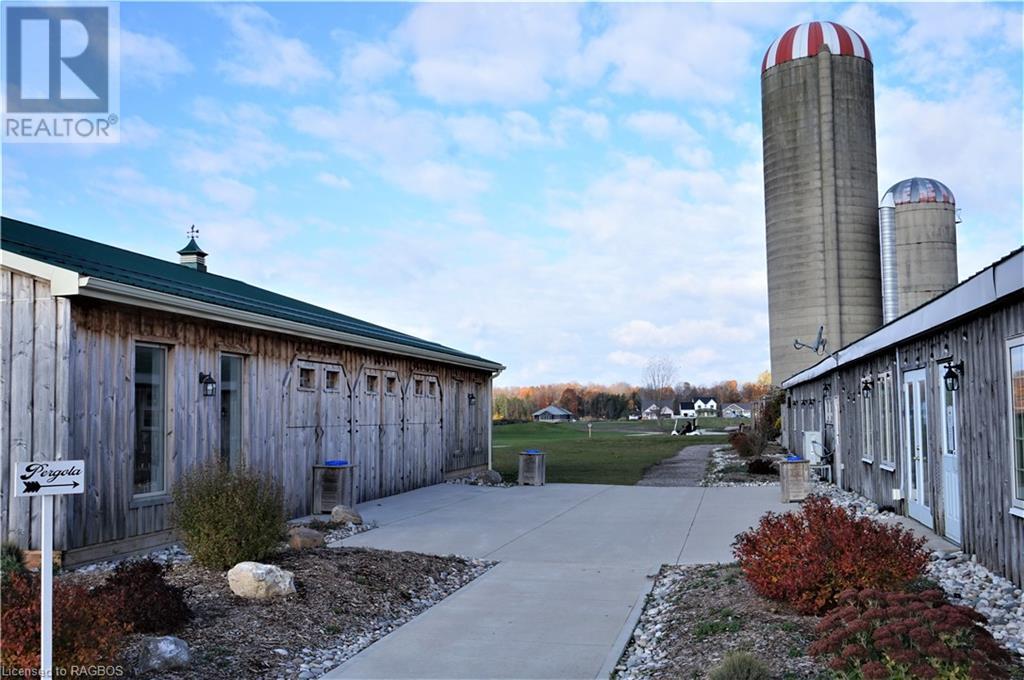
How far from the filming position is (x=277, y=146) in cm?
1468

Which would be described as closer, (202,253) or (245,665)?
(245,665)

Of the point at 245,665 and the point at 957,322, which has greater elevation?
the point at 957,322

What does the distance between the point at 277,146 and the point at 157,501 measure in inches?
266

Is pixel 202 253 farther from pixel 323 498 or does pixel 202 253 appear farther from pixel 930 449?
pixel 930 449

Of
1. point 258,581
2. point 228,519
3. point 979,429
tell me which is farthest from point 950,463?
point 228,519

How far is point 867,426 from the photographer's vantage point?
14.9 m

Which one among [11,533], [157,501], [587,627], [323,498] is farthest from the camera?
[323,498]

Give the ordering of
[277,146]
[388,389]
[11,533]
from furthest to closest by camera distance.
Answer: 1. [388,389]
2. [277,146]
3. [11,533]

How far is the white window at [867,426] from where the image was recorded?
1446 centimetres

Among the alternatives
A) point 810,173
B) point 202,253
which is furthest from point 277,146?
point 810,173

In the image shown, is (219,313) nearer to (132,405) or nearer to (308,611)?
(132,405)

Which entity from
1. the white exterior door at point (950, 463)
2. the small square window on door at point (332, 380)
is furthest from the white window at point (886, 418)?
the small square window on door at point (332, 380)

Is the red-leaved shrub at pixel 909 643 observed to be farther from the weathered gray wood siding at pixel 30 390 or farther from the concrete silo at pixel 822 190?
the concrete silo at pixel 822 190

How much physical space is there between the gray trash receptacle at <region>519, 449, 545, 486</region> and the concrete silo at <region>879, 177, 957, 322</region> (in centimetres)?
1558
